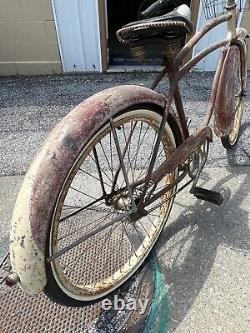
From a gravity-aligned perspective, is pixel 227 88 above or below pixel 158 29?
below

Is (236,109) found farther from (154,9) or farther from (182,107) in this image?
(154,9)

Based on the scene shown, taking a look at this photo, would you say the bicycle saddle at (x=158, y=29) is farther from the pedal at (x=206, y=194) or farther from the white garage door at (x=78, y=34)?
the white garage door at (x=78, y=34)

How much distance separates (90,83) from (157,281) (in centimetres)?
303

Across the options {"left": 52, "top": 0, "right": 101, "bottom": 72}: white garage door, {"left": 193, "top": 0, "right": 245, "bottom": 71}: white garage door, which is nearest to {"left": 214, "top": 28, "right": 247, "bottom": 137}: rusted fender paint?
{"left": 193, "top": 0, "right": 245, "bottom": 71}: white garage door

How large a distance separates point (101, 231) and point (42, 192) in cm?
121

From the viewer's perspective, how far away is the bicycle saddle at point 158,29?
1.75 meters

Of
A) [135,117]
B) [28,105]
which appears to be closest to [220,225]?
[135,117]

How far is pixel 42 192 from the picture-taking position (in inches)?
58.1

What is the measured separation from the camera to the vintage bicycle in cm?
150

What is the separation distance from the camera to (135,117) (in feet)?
6.00

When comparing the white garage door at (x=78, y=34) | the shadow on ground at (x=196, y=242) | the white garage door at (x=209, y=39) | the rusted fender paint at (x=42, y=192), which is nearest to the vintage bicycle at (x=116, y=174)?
the rusted fender paint at (x=42, y=192)

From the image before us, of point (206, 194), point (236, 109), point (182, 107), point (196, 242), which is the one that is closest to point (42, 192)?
point (182, 107)

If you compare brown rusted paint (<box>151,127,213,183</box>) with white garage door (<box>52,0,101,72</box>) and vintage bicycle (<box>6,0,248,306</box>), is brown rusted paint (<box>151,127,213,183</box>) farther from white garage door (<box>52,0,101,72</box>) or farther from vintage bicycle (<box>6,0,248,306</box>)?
white garage door (<box>52,0,101,72</box>)

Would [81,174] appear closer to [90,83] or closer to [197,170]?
[197,170]
